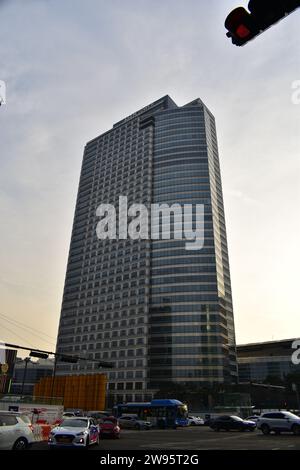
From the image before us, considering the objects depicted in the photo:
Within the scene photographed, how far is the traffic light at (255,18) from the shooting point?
4129 millimetres

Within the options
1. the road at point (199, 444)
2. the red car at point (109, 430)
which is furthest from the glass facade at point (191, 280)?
the road at point (199, 444)

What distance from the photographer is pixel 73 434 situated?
50.3 feet

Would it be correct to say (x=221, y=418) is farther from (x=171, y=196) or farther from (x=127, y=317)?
(x=171, y=196)

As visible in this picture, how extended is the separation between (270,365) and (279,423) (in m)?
107

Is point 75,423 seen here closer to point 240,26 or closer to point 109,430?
point 109,430

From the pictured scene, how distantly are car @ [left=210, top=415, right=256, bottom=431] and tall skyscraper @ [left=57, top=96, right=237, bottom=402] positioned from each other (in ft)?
224

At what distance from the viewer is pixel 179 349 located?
4161 inches

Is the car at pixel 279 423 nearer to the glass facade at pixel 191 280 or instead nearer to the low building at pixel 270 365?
the glass facade at pixel 191 280

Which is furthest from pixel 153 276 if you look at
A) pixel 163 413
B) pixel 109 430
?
pixel 109 430

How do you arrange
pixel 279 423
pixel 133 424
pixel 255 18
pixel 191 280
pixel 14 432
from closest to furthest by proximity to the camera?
pixel 255 18 < pixel 14 432 < pixel 279 423 < pixel 133 424 < pixel 191 280

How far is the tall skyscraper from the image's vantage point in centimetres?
10694

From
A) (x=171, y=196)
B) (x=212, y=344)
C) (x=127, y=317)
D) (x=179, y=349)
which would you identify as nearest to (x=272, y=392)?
(x=212, y=344)

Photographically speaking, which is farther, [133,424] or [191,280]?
[191,280]

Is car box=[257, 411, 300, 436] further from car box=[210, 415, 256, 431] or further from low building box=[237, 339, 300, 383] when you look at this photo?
low building box=[237, 339, 300, 383]
